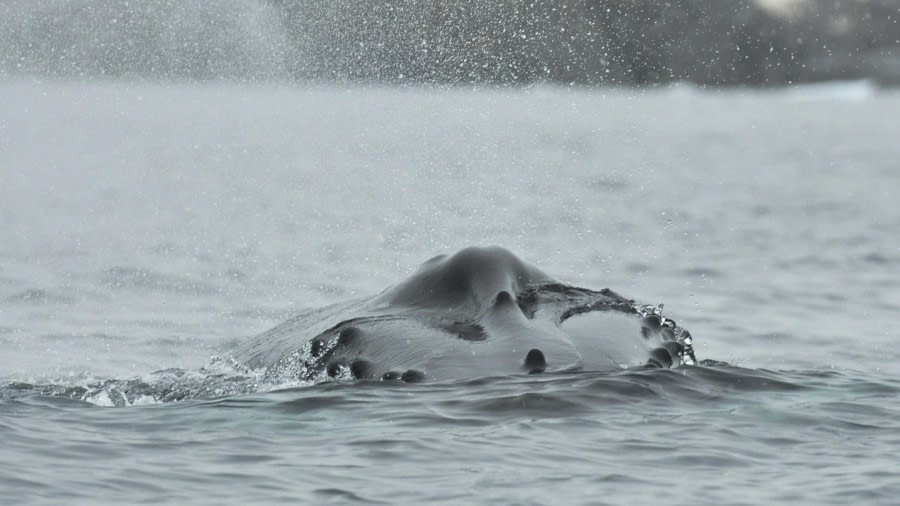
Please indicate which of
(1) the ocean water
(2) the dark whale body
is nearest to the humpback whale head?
(2) the dark whale body

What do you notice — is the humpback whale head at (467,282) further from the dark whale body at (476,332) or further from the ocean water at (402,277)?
the ocean water at (402,277)

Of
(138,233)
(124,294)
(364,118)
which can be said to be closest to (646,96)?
(364,118)

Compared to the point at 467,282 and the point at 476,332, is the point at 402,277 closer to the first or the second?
the point at 467,282

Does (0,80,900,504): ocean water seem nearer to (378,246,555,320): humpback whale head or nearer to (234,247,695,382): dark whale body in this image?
(234,247,695,382): dark whale body

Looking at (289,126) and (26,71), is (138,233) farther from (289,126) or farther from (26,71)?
(26,71)

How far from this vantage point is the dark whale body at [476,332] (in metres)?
9.81

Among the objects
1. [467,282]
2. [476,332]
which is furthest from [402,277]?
[476,332]

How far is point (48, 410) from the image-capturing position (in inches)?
387

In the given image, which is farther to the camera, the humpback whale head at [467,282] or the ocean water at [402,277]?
the humpback whale head at [467,282]

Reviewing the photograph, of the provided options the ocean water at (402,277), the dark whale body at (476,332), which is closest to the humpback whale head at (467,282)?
the dark whale body at (476,332)

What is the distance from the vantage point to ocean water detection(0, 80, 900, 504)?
8.17 m

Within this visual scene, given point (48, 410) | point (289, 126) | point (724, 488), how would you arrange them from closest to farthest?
point (724, 488) < point (48, 410) < point (289, 126)

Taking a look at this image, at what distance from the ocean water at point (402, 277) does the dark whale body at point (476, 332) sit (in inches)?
9.9

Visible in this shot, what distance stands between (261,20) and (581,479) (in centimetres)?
4289
